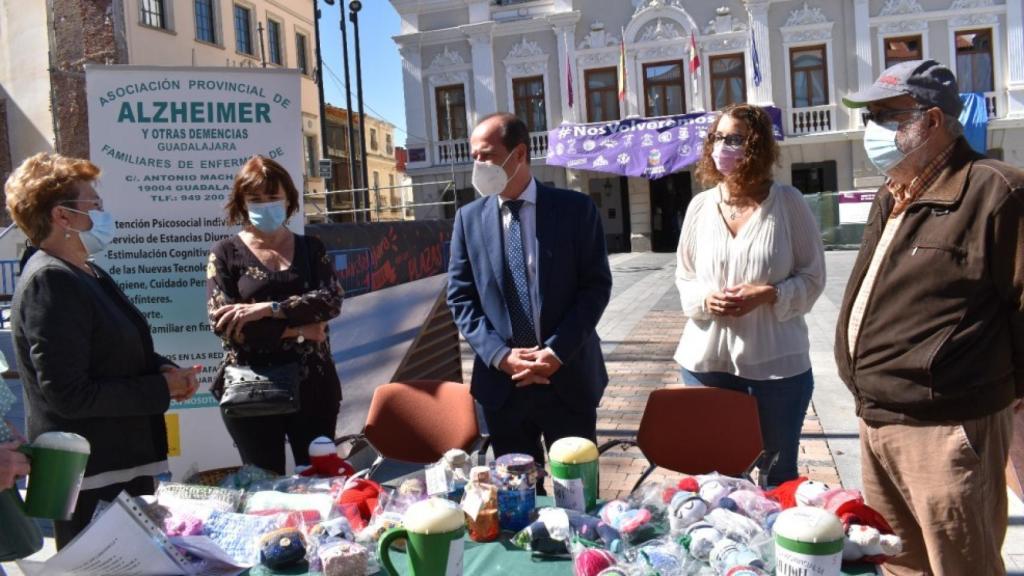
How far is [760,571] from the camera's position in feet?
5.01

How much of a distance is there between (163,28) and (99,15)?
71.0ft

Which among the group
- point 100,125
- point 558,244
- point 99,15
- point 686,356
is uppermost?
point 99,15

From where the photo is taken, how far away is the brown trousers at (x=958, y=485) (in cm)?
208

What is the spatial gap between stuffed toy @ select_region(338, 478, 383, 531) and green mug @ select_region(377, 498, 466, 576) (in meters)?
0.45

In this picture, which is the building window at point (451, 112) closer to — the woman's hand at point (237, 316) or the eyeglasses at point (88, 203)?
the woman's hand at point (237, 316)

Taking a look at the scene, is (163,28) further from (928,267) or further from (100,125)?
(928,267)

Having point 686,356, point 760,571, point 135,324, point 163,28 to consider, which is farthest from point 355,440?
point 163,28

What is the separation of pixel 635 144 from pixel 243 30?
15.1m

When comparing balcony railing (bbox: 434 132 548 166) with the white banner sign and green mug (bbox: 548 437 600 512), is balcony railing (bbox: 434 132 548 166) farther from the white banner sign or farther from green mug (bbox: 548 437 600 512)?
green mug (bbox: 548 437 600 512)

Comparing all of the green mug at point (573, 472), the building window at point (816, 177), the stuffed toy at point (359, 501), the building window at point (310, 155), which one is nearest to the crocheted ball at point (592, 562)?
the green mug at point (573, 472)

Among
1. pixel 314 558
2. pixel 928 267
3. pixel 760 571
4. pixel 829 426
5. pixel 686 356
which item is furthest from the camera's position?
pixel 829 426

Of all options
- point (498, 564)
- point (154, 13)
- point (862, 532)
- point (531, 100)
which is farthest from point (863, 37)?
point (498, 564)

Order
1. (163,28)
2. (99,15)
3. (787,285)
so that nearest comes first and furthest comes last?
(787,285)
(99,15)
(163,28)

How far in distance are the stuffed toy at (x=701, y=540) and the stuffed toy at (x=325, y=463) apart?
42.2 inches
